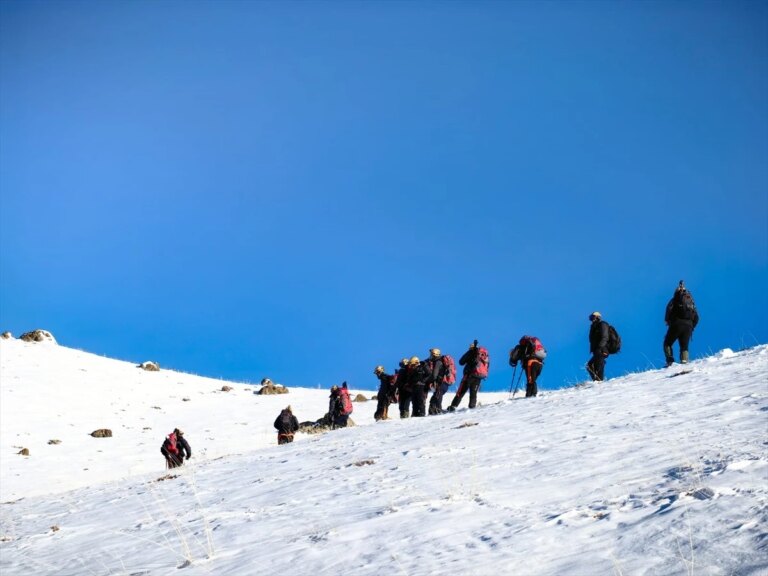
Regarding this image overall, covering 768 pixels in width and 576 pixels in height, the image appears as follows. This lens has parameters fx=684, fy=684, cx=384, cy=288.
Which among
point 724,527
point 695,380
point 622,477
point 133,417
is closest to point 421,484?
point 622,477

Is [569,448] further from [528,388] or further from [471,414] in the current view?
[528,388]

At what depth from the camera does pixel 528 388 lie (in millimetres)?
19172

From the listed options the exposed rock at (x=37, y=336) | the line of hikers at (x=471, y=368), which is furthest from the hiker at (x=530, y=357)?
the exposed rock at (x=37, y=336)

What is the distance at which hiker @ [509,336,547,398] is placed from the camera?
60.7 ft

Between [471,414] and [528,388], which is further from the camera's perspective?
[528,388]

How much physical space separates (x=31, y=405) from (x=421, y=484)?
1205 inches

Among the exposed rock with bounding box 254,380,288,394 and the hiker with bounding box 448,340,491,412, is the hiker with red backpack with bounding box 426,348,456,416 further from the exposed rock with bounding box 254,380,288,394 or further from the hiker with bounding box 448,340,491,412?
the exposed rock with bounding box 254,380,288,394

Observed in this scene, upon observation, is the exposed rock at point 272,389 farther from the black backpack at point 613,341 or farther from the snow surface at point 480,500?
the black backpack at point 613,341

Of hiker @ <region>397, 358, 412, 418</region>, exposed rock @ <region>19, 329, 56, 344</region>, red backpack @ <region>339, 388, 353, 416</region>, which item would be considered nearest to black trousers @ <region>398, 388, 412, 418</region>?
hiker @ <region>397, 358, 412, 418</region>

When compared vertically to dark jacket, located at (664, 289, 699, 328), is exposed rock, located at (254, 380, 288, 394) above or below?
above

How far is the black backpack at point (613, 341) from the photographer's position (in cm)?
1828

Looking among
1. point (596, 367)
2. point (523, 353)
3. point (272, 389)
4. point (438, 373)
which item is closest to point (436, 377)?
point (438, 373)

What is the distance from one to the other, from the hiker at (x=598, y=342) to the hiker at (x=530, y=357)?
1336mm

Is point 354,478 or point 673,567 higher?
point 354,478
